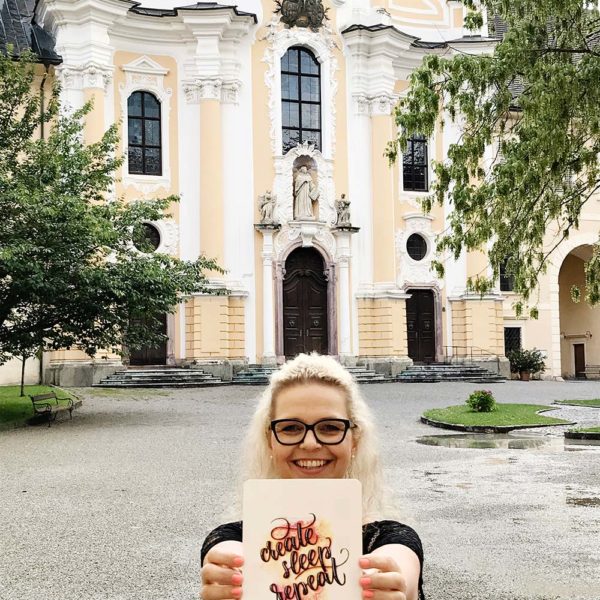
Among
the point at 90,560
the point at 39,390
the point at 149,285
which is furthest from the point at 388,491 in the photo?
the point at 39,390

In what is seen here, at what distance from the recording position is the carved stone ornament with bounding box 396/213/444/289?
34469mm

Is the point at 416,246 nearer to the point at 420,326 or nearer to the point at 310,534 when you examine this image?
the point at 420,326

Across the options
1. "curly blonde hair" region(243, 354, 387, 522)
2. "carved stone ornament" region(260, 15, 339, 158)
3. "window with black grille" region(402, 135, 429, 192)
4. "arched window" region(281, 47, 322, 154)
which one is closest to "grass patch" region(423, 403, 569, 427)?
"curly blonde hair" region(243, 354, 387, 522)

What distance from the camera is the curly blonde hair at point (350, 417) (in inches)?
94.6

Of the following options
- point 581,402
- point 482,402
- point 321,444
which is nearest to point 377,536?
point 321,444

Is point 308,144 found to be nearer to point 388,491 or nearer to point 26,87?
point 26,87

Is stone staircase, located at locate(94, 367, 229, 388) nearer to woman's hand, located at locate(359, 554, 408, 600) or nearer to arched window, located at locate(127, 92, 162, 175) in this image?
arched window, located at locate(127, 92, 162, 175)

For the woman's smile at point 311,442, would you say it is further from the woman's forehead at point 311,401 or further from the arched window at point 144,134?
the arched window at point 144,134

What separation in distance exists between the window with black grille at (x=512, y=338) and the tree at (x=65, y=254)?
70.0ft

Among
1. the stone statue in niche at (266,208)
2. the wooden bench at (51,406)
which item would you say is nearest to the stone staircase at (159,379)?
the stone statue in niche at (266,208)

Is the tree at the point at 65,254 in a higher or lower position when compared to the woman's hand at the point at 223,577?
higher

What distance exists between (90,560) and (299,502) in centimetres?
481

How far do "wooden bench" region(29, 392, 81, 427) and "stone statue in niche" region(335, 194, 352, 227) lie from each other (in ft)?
49.8

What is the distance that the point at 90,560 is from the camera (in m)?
6.38
